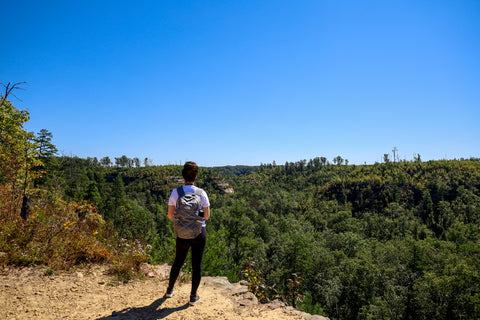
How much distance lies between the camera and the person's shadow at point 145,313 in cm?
313

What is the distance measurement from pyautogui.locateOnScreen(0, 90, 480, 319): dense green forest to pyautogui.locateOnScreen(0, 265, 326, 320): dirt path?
1.47 ft

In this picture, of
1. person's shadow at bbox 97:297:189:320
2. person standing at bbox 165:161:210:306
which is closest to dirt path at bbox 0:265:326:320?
person's shadow at bbox 97:297:189:320

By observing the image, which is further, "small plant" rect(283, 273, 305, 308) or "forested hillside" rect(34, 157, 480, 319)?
"forested hillside" rect(34, 157, 480, 319)

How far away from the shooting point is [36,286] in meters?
3.62

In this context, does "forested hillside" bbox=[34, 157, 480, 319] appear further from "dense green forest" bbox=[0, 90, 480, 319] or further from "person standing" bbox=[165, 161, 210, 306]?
"person standing" bbox=[165, 161, 210, 306]

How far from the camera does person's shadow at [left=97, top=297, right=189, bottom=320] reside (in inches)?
123

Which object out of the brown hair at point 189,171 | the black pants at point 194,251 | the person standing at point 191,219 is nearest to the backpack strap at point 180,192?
the person standing at point 191,219

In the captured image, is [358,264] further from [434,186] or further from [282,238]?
[434,186]

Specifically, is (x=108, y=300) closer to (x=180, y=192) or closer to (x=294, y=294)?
(x=180, y=192)

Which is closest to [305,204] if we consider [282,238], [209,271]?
[282,238]

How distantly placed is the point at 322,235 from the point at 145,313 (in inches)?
1920

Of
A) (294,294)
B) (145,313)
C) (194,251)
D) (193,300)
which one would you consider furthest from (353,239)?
(145,313)

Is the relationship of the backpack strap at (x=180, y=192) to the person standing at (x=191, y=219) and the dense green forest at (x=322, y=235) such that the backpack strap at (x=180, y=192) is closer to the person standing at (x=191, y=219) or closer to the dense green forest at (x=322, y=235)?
the person standing at (x=191, y=219)

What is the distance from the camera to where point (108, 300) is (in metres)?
3.56
